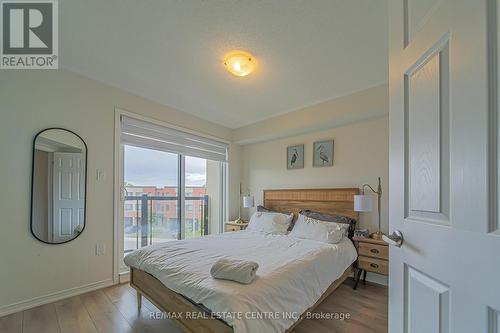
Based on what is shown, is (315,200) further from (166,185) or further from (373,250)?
(166,185)

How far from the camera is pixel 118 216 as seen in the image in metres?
2.93

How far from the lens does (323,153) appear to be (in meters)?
3.58

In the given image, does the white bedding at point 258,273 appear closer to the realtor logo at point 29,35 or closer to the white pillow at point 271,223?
the white pillow at point 271,223

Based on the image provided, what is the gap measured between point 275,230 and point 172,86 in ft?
8.09

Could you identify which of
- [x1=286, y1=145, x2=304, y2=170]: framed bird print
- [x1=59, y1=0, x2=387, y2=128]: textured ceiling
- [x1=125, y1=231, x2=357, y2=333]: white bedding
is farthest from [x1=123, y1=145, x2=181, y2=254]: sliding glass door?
[x1=286, y1=145, x2=304, y2=170]: framed bird print

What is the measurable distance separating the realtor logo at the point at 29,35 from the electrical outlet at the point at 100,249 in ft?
6.89

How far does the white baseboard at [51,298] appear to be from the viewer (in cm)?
212

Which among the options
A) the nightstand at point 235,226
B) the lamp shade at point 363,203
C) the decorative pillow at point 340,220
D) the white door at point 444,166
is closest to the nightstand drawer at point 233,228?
the nightstand at point 235,226

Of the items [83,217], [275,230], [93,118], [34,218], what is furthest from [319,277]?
[93,118]

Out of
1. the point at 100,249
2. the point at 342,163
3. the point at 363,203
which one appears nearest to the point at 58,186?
the point at 100,249

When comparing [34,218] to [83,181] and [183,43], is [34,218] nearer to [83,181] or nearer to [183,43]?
[83,181]

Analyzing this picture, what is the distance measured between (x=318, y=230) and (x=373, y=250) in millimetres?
648

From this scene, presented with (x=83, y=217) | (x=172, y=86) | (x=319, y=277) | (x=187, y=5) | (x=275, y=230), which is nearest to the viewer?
(x=187, y=5)

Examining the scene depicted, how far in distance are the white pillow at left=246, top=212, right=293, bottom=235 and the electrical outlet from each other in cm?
200
